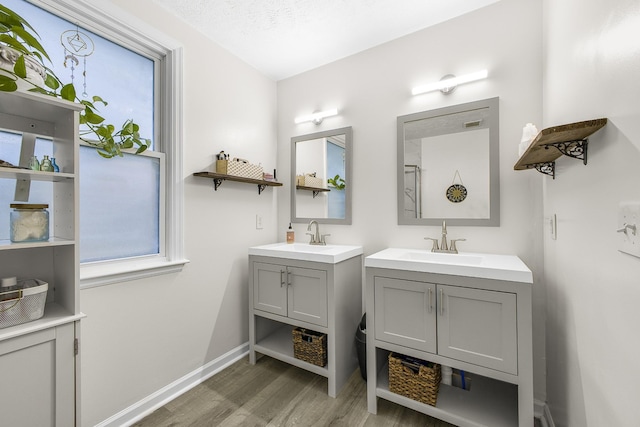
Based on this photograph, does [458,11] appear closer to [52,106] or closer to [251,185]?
[251,185]

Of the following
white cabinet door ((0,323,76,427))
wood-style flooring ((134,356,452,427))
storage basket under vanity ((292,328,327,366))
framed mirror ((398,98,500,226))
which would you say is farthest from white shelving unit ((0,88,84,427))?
framed mirror ((398,98,500,226))

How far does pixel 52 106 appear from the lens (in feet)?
3.55

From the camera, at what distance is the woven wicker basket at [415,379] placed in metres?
1.51

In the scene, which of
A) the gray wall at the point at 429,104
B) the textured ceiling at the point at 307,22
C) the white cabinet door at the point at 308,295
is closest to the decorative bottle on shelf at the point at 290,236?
the gray wall at the point at 429,104

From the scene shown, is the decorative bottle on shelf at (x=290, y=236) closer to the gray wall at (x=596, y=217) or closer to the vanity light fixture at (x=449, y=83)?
the vanity light fixture at (x=449, y=83)

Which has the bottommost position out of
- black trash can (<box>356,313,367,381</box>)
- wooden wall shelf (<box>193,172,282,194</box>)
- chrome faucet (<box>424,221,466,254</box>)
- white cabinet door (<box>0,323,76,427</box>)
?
black trash can (<box>356,313,367,381</box>)

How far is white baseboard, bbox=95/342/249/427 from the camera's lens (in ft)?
5.12

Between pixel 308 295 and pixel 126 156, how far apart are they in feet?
4.70

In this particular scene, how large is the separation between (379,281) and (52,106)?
67.4 inches

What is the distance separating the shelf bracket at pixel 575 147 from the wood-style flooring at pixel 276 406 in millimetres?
1527

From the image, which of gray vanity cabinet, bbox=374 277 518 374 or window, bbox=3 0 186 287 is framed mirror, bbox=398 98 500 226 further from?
window, bbox=3 0 186 287

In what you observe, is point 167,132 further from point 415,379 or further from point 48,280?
point 415,379

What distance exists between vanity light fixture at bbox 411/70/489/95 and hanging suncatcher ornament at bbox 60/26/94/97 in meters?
2.03

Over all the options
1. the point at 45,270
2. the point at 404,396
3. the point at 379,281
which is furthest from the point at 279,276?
the point at 45,270
